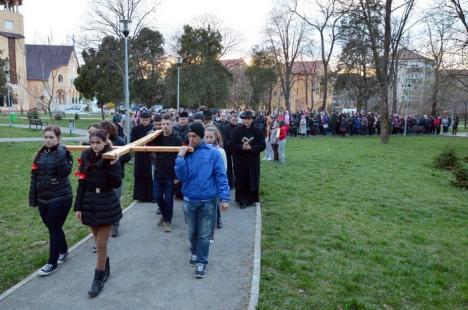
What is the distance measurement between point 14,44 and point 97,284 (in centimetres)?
6265

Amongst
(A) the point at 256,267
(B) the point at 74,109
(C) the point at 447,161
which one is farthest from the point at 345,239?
(B) the point at 74,109

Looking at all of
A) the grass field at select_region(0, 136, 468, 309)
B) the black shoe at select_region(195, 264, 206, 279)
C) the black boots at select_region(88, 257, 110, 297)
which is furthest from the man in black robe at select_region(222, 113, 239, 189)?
the black boots at select_region(88, 257, 110, 297)

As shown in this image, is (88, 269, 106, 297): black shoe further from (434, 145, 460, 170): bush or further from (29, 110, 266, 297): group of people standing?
(434, 145, 460, 170): bush

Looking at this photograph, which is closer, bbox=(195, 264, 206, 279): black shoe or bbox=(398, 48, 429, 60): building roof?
bbox=(195, 264, 206, 279): black shoe

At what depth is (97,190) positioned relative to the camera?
181 inches

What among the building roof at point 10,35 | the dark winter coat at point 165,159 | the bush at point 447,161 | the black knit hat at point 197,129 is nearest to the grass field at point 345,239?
the dark winter coat at point 165,159

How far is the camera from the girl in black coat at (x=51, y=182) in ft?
16.5

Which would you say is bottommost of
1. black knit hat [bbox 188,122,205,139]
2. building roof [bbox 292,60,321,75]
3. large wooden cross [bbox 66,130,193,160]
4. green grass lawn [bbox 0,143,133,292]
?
green grass lawn [bbox 0,143,133,292]

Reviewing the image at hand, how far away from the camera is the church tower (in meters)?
53.8

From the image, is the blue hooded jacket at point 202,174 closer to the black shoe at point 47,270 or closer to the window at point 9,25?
the black shoe at point 47,270

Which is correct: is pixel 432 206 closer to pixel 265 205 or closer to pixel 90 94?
pixel 265 205

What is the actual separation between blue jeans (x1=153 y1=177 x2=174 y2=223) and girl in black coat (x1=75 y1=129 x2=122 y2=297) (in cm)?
213

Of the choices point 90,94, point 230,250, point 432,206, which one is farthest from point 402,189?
point 90,94

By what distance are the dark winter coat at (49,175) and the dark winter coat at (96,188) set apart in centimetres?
59
